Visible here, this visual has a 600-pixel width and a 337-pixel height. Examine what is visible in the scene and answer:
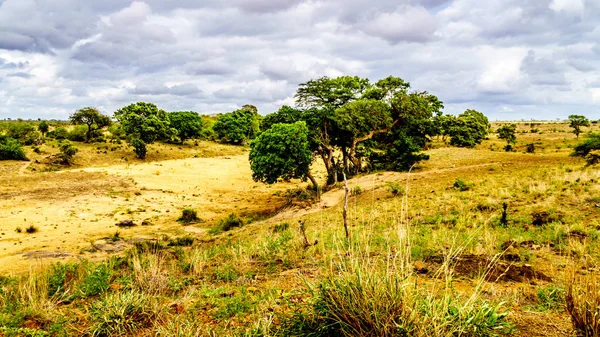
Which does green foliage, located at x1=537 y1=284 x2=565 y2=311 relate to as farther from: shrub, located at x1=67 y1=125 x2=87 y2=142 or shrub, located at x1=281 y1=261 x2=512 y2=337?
shrub, located at x1=67 y1=125 x2=87 y2=142

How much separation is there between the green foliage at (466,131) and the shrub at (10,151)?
53.2 metres

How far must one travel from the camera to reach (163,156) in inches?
2040

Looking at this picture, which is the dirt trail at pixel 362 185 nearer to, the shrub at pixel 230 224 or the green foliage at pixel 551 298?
the shrub at pixel 230 224

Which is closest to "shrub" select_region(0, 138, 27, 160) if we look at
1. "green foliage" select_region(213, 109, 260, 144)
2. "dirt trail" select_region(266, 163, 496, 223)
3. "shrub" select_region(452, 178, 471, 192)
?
"green foliage" select_region(213, 109, 260, 144)

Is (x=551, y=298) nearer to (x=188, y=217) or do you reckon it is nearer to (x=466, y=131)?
(x=188, y=217)

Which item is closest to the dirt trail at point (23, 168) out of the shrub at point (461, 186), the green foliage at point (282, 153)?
the green foliage at point (282, 153)

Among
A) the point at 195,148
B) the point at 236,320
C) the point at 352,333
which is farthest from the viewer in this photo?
the point at 195,148

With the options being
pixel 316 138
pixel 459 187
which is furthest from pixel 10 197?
pixel 459 187

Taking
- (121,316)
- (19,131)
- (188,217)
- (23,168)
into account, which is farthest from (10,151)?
(121,316)

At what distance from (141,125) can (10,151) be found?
1463cm

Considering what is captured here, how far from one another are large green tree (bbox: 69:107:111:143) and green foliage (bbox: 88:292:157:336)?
5603 cm

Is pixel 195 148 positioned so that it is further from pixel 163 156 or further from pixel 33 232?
pixel 33 232

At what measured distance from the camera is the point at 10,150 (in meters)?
38.0

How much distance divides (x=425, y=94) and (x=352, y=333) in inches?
1179
